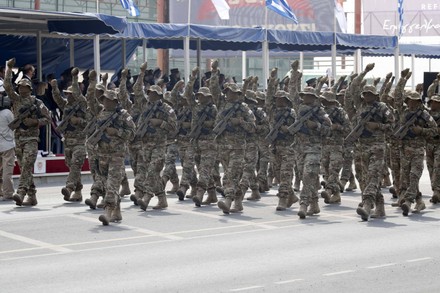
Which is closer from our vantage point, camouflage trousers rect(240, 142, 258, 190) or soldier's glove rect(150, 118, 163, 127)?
soldier's glove rect(150, 118, 163, 127)

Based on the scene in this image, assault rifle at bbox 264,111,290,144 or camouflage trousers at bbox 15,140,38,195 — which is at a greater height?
assault rifle at bbox 264,111,290,144

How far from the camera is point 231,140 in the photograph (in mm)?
18250

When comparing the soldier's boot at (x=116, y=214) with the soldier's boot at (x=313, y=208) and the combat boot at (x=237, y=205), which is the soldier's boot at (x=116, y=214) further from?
the soldier's boot at (x=313, y=208)

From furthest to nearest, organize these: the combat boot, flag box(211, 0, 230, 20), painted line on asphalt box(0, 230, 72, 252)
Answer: flag box(211, 0, 230, 20) → the combat boot → painted line on asphalt box(0, 230, 72, 252)

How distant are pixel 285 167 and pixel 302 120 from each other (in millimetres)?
1453

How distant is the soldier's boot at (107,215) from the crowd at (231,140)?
20mm

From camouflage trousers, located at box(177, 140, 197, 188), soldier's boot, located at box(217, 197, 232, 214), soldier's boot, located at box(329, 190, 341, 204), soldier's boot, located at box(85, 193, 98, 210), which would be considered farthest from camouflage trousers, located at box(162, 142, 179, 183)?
soldier's boot, located at box(329, 190, 341, 204)

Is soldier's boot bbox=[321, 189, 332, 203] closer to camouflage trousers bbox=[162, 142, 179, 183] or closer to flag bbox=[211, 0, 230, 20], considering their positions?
camouflage trousers bbox=[162, 142, 179, 183]

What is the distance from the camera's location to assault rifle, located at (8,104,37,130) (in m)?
18.6

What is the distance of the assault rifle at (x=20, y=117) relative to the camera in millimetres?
18609

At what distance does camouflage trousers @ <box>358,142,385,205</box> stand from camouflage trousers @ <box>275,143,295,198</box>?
1585mm

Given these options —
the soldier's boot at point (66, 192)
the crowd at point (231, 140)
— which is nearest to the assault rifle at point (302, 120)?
the crowd at point (231, 140)

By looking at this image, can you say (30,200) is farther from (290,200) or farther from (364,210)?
(364,210)

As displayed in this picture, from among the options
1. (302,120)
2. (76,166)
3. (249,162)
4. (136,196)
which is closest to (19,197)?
(76,166)
